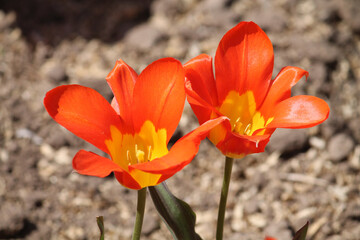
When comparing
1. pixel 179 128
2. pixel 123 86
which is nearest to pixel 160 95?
pixel 123 86

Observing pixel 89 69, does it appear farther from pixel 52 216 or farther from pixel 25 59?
pixel 52 216

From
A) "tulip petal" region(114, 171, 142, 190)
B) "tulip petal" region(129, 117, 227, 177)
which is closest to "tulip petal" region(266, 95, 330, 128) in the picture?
"tulip petal" region(129, 117, 227, 177)

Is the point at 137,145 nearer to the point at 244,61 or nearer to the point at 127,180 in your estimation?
the point at 127,180

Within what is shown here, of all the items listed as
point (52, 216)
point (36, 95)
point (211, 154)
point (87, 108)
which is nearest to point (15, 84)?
point (36, 95)

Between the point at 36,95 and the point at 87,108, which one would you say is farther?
the point at 36,95

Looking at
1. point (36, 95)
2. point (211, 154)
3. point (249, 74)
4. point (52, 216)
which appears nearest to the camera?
point (249, 74)
